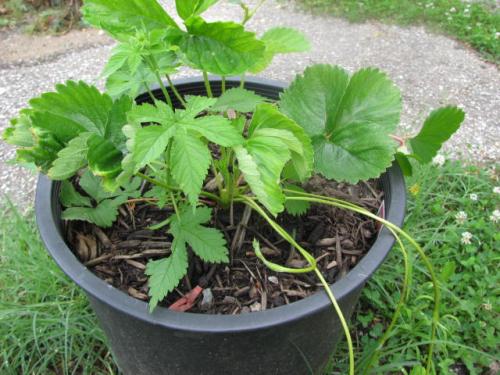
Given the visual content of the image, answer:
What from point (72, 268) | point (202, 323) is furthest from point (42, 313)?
point (202, 323)

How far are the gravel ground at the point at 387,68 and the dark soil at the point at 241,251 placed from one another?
1.01 metres

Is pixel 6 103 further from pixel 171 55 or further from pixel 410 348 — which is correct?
pixel 410 348

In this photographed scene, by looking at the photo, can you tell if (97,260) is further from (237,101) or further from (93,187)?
(237,101)

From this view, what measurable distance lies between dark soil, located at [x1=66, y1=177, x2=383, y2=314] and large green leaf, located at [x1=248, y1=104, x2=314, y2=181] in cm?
24

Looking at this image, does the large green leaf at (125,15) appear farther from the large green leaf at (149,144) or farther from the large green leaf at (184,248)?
the large green leaf at (184,248)

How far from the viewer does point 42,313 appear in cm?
127

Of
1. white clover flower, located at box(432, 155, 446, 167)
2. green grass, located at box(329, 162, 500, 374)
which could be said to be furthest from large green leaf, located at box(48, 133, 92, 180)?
white clover flower, located at box(432, 155, 446, 167)

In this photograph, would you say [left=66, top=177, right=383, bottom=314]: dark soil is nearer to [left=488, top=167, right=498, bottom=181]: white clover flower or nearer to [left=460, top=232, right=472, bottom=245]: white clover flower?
[left=460, top=232, right=472, bottom=245]: white clover flower

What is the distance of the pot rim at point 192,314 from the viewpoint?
777 mm

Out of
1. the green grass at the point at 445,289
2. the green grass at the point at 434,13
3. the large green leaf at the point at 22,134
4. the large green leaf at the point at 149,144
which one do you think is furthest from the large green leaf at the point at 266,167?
the green grass at the point at 434,13

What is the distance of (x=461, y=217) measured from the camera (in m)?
1.58

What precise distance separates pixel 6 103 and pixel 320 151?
1805 millimetres

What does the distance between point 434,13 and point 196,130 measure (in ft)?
8.39

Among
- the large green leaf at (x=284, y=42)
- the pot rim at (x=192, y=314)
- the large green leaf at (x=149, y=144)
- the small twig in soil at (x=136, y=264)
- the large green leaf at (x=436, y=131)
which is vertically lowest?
the small twig in soil at (x=136, y=264)
